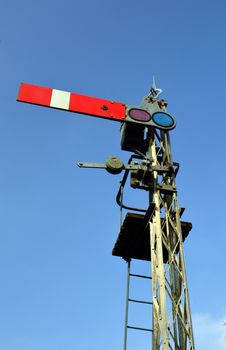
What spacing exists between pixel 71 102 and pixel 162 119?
248 cm

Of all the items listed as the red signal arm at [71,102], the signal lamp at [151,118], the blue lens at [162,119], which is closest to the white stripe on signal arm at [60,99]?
the red signal arm at [71,102]

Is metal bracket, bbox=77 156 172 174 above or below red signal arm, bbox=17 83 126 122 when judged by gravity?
below

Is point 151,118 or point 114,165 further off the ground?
point 151,118

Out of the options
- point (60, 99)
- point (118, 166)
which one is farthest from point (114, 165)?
point (60, 99)

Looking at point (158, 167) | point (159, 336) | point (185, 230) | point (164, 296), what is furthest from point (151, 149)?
point (159, 336)

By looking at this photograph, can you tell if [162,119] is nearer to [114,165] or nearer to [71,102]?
[114,165]

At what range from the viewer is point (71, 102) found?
11336 mm

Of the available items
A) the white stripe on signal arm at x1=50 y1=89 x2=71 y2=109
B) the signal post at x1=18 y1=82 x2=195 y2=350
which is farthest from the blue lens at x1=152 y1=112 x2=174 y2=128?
the white stripe on signal arm at x1=50 y1=89 x2=71 y2=109

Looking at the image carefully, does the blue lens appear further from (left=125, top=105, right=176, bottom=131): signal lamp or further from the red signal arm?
the red signal arm

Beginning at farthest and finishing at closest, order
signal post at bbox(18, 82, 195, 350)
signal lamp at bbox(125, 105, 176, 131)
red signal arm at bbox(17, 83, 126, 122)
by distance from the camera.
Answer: signal lamp at bbox(125, 105, 176, 131) < red signal arm at bbox(17, 83, 126, 122) < signal post at bbox(18, 82, 195, 350)

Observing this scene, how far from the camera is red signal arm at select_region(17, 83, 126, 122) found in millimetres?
11125

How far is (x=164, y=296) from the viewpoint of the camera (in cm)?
833

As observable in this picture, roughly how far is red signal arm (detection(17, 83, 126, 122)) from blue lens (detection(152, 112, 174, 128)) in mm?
847

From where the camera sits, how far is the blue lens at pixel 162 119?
1138 cm
